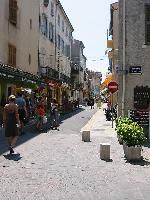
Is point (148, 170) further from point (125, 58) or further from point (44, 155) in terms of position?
point (125, 58)

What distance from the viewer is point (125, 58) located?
19.3 meters

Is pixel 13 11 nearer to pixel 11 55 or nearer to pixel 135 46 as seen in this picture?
pixel 11 55

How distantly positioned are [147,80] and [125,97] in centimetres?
112

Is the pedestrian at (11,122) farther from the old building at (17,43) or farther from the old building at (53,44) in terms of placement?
the old building at (53,44)

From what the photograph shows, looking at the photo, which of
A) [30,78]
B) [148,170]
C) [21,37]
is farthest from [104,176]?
[21,37]

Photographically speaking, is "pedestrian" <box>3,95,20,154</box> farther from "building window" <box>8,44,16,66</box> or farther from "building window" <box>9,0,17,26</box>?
"building window" <box>9,0,17,26</box>

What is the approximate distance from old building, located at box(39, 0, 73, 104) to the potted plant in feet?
93.4

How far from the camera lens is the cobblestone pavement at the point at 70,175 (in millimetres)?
8625

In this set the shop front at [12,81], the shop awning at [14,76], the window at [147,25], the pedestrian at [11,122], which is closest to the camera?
the pedestrian at [11,122]

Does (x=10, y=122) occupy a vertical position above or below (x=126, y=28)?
below

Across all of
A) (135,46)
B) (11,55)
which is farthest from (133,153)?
(11,55)

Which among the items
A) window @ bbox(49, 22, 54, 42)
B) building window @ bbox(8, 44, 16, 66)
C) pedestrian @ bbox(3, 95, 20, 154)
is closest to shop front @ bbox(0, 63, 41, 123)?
building window @ bbox(8, 44, 16, 66)

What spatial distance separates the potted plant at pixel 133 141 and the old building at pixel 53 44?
93.4 ft

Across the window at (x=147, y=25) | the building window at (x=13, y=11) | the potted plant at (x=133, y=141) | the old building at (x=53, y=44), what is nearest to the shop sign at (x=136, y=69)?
the window at (x=147, y=25)
